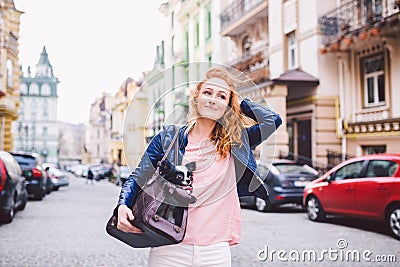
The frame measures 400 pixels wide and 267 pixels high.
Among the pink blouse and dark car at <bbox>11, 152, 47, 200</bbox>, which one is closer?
the pink blouse

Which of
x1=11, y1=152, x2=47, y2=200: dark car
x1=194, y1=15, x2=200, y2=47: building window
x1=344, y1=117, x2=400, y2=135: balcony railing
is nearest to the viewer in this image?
x1=194, y1=15, x2=200, y2=47: building window

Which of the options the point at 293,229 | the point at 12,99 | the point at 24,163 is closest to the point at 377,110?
the point at 293,229

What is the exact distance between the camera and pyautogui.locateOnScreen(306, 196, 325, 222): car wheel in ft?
24.7

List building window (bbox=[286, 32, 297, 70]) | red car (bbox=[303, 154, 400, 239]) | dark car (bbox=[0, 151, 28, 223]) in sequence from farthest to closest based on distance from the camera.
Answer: building window (bbox=[286, 32, 297, 70]) → dark car (bbox=[0, 151, 28, 223]) → red car (bbox=[303, 154, 400, 239])

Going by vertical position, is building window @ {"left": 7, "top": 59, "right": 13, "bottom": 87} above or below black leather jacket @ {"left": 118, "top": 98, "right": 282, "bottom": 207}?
above

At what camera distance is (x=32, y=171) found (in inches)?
472

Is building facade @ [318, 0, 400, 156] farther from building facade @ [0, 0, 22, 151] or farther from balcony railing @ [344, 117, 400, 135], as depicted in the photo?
building facade @ [0, 0, 22, 151]

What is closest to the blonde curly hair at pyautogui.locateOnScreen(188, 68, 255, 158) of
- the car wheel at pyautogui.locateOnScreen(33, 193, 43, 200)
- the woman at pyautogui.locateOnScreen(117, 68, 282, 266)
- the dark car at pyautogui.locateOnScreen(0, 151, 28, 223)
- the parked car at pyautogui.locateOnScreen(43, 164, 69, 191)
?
the woman at pyautogui.locateOnScreen(117, 68, 282, 266)

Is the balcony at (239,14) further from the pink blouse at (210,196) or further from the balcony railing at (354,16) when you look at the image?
the pink blouse at (210,196)

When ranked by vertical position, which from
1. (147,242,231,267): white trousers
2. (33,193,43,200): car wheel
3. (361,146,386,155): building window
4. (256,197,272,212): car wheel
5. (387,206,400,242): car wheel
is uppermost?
(361,146,386,155): building window

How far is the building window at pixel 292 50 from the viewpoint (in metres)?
7.18

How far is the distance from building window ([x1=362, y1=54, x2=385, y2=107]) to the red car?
357cm

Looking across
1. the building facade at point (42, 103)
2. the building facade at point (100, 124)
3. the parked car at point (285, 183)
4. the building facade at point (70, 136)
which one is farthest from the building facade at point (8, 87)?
the parked car at point (285, 183)

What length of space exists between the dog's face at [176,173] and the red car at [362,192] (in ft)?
15.2
